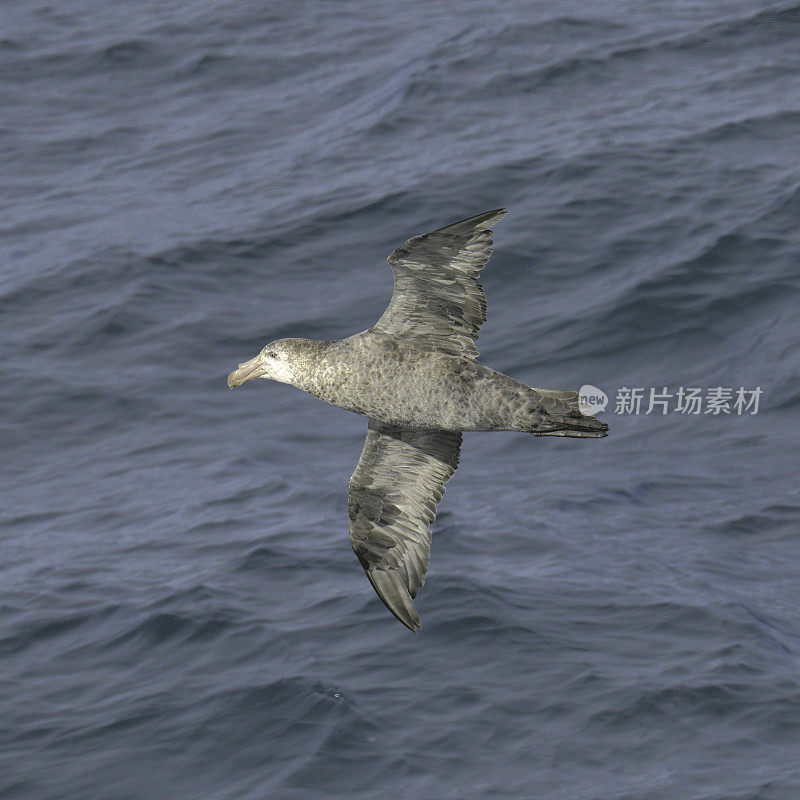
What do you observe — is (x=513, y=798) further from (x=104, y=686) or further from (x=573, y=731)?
(x=104, y=686)

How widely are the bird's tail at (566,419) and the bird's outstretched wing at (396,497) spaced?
1500mm

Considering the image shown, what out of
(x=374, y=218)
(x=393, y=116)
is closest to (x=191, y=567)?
(x=374, y=218)

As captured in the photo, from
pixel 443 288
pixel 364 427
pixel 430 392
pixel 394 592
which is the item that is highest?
pixel 443 288

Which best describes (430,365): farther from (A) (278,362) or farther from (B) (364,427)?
(B) (364,427)

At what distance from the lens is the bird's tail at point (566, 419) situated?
10.6 m

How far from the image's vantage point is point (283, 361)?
36.5 ft

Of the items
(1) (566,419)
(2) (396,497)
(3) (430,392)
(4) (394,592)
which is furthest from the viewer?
(2) (396,497)

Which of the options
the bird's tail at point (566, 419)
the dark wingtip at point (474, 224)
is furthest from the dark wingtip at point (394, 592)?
the dark wingtip at point (474, 224)

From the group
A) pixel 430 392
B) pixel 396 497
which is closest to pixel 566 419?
pixel 430 392

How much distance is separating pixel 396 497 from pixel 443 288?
73.3 inches

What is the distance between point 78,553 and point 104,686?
2.84 meters

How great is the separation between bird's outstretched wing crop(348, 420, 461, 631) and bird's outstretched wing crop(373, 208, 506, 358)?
3.57 ft

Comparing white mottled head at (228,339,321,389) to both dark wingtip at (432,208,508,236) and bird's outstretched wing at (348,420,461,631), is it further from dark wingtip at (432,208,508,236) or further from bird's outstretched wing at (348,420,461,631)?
dark wingtip at (432,208,508,236)

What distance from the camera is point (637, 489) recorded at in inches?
682
